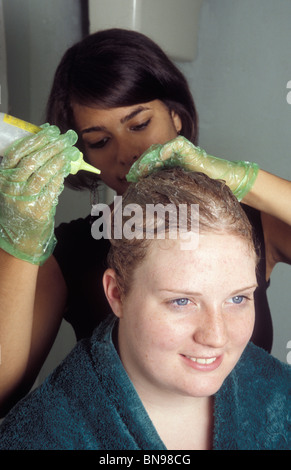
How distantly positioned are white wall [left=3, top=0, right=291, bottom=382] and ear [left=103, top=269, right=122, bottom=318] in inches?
42.1

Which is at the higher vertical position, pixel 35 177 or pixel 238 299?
pixel 35 177

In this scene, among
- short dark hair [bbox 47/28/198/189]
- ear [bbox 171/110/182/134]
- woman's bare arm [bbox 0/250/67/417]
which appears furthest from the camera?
ear [bbox 171/110/182/134]

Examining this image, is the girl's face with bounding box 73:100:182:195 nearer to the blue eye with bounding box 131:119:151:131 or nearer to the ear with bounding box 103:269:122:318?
the blue eye with bounding box 131:119:151:131

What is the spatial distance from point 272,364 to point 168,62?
0.90 metres

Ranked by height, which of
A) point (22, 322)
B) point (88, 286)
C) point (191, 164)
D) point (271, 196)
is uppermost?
point (191, 164)

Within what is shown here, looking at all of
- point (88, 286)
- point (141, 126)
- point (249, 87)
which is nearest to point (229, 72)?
point (249, 87)

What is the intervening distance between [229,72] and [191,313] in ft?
4.24

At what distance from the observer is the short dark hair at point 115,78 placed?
1.30 m

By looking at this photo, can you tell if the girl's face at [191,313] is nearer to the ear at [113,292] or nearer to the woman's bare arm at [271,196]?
the ear at [113,292]

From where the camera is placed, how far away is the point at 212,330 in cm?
89

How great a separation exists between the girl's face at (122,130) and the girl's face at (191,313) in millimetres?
482

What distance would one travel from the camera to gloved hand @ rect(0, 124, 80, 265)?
0.99 metres

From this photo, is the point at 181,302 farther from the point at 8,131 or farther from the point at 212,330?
the point at 8,131

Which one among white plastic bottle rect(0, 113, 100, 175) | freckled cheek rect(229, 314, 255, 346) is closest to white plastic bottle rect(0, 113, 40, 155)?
white plastic bottle rect(0, 113, 100, 175)
